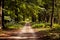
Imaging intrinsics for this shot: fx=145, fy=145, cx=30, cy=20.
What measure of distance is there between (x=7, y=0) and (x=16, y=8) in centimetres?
171

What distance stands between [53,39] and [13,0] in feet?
35.0

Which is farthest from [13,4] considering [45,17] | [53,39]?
[45,17]

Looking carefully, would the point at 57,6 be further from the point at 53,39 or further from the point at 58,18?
the point at 53,39

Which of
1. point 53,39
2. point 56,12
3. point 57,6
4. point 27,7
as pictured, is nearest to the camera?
point 53,39

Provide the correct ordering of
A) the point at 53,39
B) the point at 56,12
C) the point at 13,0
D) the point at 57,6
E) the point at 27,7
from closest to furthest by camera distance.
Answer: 1. the point at 53,39
2. the point at 27,7
3. the point at 13,0
4. the point at 57,6
5. the point at 56,12

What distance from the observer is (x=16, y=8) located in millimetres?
18047

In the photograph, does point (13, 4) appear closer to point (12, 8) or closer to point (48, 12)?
point (12, 8)

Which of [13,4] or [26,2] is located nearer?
[26,2]

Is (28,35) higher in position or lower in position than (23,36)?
lower

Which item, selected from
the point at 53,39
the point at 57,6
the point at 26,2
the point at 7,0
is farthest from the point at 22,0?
the point at 57,6

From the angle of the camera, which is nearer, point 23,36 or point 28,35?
point 23,36

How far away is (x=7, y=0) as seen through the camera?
61.1 feet

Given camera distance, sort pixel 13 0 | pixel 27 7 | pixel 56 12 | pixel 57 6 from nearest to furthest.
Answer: pixel 27 7 < pixel 13 0 < pixel 57 6 < pixel 56 12

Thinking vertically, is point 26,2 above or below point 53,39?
above
